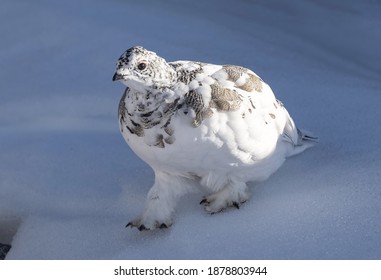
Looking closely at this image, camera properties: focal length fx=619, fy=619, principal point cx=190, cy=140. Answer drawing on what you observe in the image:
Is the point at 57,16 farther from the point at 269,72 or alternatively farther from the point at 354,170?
the point at 354,170

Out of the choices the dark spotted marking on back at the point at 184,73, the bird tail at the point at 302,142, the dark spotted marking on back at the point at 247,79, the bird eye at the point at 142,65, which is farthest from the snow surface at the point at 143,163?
the bird eye at the point at 142,65

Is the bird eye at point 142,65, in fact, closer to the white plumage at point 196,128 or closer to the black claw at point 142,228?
the white plumage at point 196,128

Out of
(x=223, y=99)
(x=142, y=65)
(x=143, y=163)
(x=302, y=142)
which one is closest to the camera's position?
(x=142, y=65)

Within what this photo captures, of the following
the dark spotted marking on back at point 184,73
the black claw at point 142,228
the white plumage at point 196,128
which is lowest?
the black claw at point 142,228

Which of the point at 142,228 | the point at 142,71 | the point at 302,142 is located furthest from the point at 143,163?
the point at 142,71

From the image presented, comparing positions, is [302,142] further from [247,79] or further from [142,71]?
[142,71]
